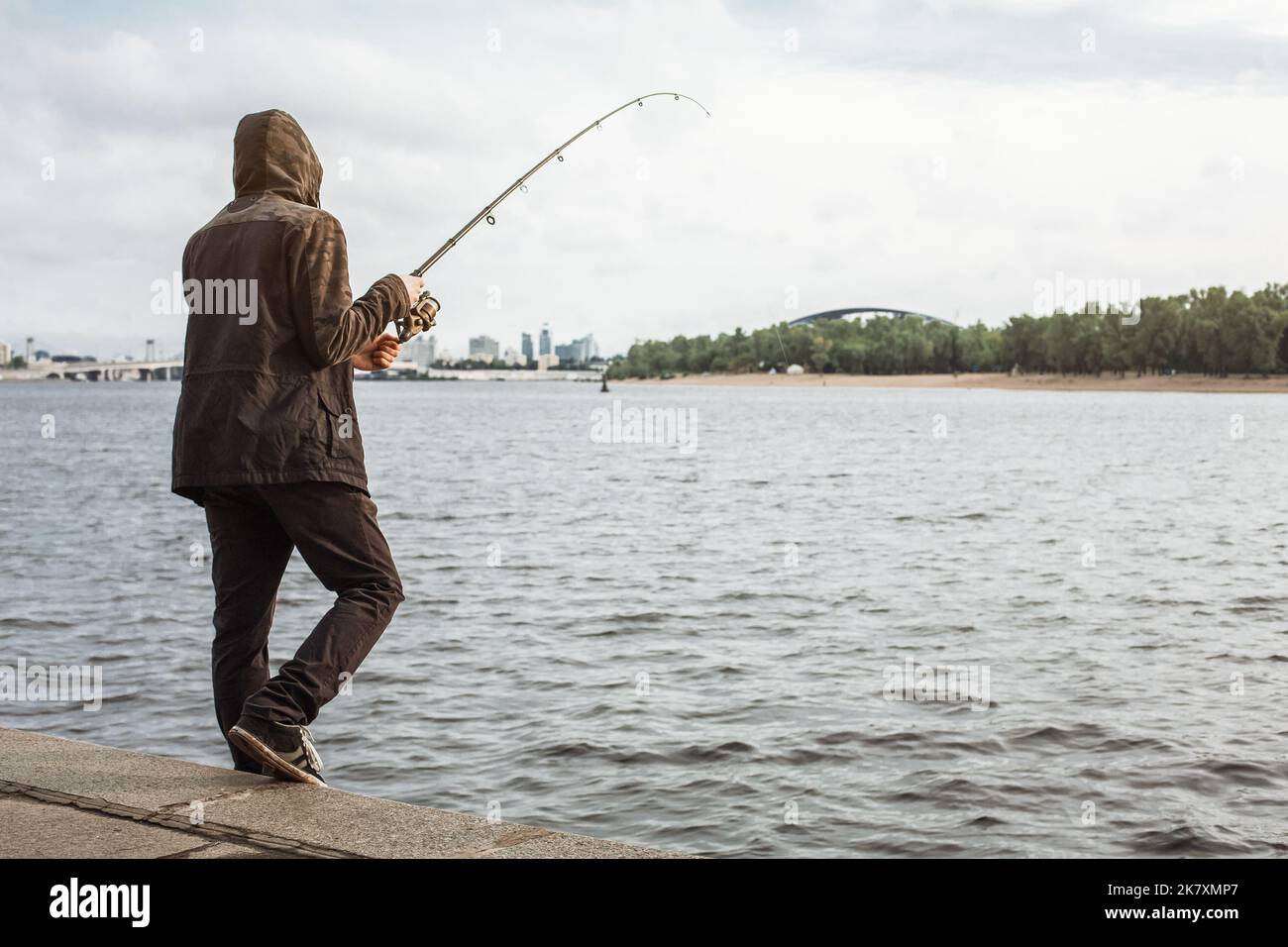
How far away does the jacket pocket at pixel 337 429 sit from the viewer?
4477mm

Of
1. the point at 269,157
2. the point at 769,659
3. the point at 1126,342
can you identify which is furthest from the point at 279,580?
the point at 1126,342

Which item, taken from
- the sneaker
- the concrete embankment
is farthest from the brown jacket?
the concrete embankment

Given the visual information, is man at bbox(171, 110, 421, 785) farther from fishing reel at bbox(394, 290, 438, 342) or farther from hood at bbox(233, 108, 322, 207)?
fishing reel at bbox(394, 290, 438, 342)

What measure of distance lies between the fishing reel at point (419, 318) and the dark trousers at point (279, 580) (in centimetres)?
64

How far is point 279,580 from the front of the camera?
4.64 meters

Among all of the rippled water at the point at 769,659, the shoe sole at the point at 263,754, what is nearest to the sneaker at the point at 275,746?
the shoe sole at the point at 263,754

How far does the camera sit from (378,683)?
37.8 feet

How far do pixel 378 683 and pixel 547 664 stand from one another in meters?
1.57

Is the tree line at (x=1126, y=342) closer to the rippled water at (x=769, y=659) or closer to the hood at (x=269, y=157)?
the rippled water at (x=769, y=659)

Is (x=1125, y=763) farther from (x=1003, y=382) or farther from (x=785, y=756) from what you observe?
(x=1003, y=382)

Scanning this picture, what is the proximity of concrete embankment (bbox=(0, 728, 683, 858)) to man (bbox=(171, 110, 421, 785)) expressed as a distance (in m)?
0.23

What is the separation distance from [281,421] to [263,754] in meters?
1.05

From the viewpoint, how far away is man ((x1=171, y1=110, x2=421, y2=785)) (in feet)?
14.4

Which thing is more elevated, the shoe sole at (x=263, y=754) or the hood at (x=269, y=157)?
the hood at (x=269, y=157)
